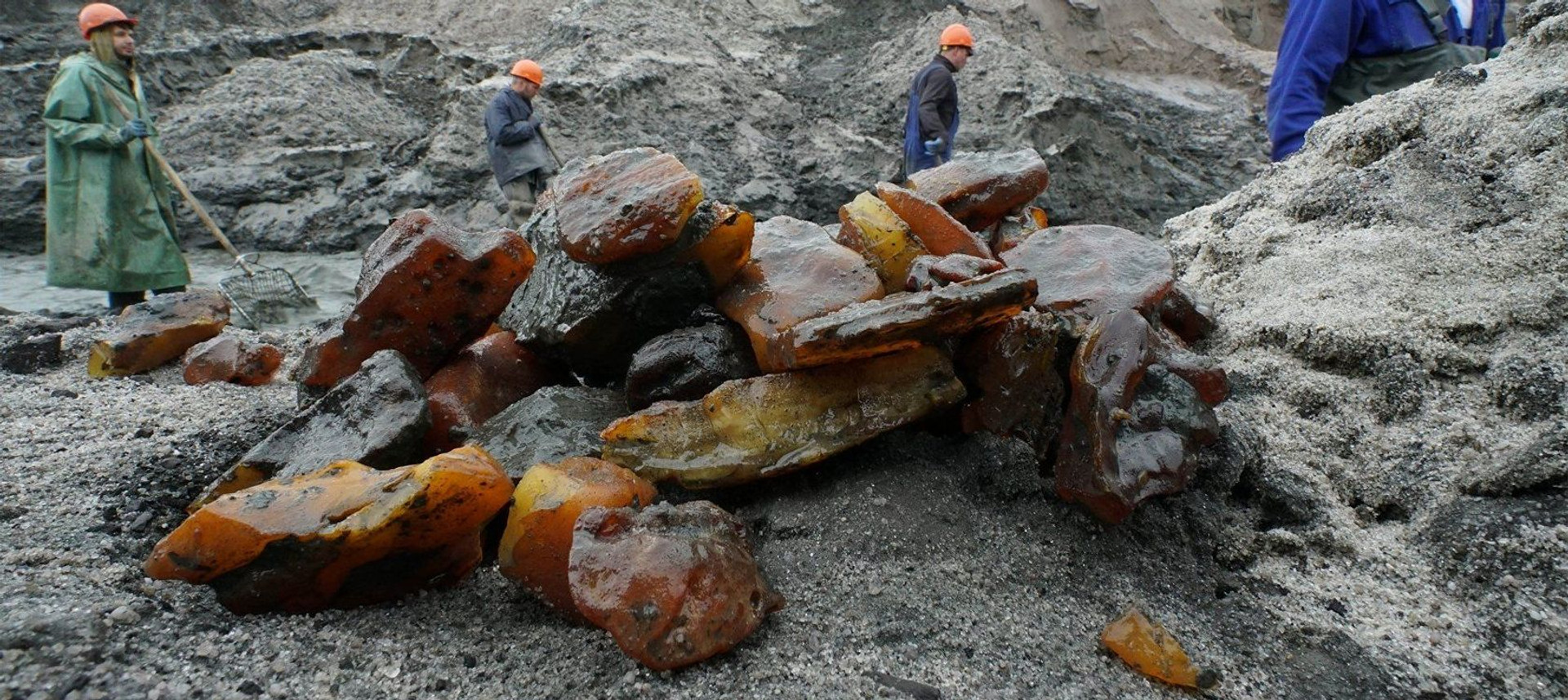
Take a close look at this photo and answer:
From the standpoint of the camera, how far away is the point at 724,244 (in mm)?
2062

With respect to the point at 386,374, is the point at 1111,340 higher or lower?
higher

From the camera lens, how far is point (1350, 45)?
11.4 ft

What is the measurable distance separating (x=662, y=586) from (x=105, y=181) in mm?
5822

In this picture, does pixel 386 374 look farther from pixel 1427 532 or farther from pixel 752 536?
pixel 1427 532

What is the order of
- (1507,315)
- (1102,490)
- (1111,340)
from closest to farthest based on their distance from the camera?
(1102,490), (1111,340), (1507,315)

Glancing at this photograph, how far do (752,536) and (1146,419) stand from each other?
32.0 inches

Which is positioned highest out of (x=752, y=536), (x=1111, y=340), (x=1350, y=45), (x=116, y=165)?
(x=1350, y=45)

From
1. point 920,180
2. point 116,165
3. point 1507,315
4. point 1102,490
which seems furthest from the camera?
point 116,165

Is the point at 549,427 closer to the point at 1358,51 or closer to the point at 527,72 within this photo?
the point at 1358,51

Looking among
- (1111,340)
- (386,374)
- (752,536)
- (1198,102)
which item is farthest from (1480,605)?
(1198,102)

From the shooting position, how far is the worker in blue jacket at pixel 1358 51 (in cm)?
339

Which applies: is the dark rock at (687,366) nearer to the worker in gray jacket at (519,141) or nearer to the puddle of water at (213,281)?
the puddle of water at (213,281)

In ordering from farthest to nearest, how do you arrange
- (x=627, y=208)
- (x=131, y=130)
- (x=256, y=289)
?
(x=256, y=289) < (x=131, y=130) < (x=627, y=208)

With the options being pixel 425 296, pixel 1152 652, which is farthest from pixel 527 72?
pixel 1152 652
